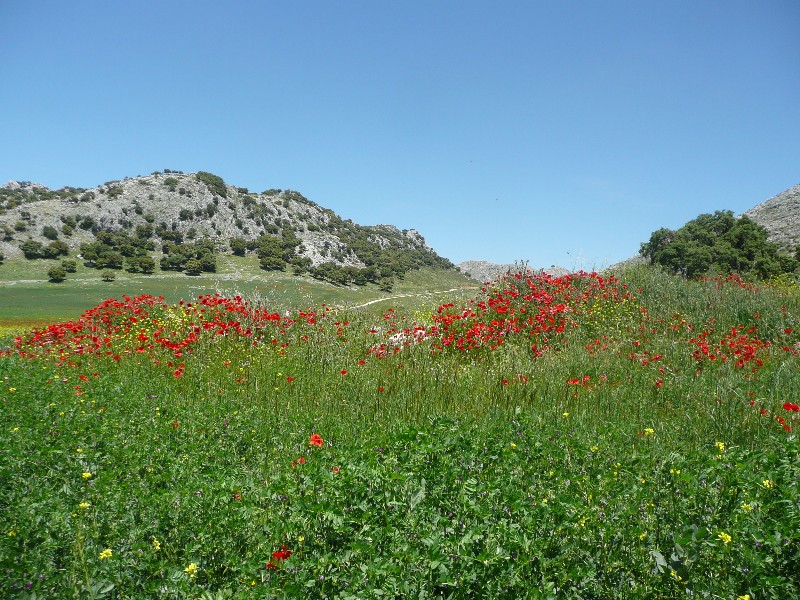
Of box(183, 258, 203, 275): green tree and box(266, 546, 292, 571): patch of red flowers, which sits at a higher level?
box(183, 258, 203, 275): green tree

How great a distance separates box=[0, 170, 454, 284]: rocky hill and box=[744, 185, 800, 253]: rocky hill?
34151 millimetres

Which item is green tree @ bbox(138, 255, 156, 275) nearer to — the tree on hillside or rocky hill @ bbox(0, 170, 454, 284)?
rocky hill @ bbox(0, 170, 454, 284)

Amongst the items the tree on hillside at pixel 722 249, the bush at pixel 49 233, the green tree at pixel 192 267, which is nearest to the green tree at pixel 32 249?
the bush at pixel 49 233

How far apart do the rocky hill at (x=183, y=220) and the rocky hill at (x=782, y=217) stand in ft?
112

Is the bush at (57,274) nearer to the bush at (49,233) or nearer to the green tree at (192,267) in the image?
the green tree at (192,267)

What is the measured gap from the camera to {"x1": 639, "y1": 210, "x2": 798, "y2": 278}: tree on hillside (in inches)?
915

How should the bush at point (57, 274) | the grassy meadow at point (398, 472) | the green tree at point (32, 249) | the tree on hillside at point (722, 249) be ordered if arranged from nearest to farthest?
the grassy meadow at point (398, 472), the tree on hillside at point (722, 249), the bush at point (57, 274), the green tree at point (32, 249)

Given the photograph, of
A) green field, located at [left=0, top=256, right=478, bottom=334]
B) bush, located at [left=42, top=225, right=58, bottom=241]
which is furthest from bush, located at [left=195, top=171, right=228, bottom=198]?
green field, located at [left=0, top=256, right=478, bottom=334]

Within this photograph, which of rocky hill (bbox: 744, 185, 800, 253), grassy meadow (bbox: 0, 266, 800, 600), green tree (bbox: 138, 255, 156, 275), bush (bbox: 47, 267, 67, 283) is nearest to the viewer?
grassy meadow (bbox: 0, 266, 800, 600)

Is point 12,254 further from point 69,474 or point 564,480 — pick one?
point 564,480

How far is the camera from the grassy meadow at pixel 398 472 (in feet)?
8.51

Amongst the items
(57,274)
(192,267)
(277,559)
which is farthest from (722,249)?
(57,274)

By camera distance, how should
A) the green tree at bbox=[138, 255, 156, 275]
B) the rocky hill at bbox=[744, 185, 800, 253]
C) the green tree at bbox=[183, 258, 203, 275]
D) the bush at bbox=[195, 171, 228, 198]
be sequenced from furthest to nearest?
the bush at bbox=[195, 171, 228, 198] < the green tree at bbox=[183, 258, 203, 275] < the green tree at bbox=[138, 255, 156, 275] < the rocky hill at bbox=[744, 185, 800, 253]

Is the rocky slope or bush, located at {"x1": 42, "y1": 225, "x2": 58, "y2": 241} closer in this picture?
bush, located at {"x1": 42, "y1": 225, "x2": 58, "y2": 241}
